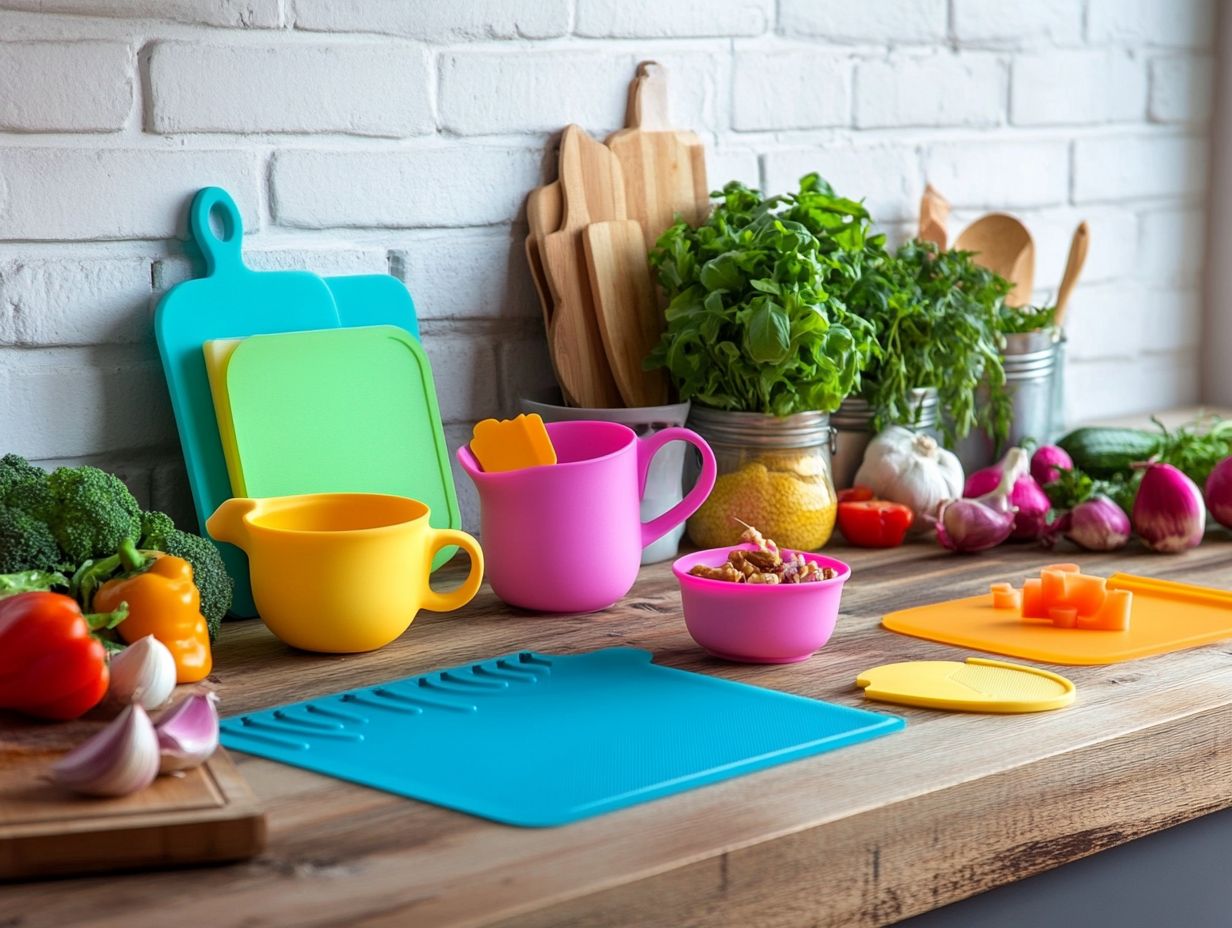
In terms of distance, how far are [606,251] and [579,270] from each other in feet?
0.11

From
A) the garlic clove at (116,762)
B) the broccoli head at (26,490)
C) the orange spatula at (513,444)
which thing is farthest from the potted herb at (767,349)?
the garlic clove at (116,762)

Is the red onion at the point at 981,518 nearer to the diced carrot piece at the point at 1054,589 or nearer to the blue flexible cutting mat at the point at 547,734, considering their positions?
the diced carrot piece at the point at 1054,589

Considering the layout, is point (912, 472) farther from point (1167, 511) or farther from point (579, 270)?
point (579, 270)

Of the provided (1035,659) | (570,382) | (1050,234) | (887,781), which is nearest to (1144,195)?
(1050,234)

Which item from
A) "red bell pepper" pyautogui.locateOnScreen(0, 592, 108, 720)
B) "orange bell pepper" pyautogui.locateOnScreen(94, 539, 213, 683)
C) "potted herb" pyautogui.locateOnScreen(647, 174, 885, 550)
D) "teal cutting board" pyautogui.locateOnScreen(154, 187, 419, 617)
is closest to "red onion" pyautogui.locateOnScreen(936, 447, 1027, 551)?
"potted herb" pyautogui.locateOnScreen(647, 174, 885, 550)

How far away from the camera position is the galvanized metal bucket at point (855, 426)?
154 cm

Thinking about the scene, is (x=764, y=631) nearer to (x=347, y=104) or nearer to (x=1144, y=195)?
(x=347, y=104)

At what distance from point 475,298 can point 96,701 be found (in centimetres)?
63

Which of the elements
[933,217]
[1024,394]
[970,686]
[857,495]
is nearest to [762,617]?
[970,686]

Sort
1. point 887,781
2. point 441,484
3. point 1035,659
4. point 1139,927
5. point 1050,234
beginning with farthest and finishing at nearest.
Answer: point 1050,234 → point 441,484 → point 1035,659 → point 1139,927 → point 887,781

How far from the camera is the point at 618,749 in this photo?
0.89m

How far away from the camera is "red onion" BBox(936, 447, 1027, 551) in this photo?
1425 millimetres

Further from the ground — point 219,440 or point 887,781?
point 219,440

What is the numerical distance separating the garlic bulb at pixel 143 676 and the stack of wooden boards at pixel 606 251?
0.59 metres
